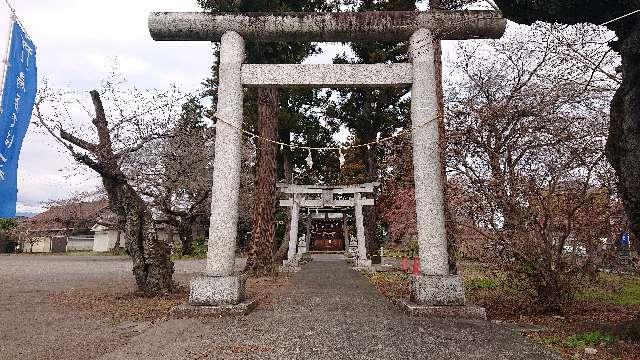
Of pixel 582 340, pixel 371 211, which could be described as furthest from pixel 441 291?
pixel 371 211

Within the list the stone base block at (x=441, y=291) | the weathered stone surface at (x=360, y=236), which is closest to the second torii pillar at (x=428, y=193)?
the stone base block at (x=441, y=291)

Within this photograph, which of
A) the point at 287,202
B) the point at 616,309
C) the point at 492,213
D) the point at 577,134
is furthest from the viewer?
the point at 287,202

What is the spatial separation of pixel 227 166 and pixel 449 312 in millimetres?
3949

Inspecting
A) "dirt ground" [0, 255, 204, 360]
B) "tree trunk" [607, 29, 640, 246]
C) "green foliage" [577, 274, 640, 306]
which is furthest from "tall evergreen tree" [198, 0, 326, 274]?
"tree trunk" [607, 29, 640, 246]

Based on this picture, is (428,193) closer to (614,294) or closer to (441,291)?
(441,291)

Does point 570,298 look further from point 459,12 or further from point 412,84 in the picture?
point 459,12

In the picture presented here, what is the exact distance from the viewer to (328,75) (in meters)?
6.87

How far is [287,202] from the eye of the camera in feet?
61.0

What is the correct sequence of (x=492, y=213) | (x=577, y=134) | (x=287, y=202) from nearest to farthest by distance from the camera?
(x=577, y=134)
(x=492, y=213)
(x=287, y=202)

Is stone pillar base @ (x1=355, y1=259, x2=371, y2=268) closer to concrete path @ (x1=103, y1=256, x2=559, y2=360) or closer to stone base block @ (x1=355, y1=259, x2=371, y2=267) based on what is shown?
stone base block @ (x1=355, y1=259, x2=371, y2=267)

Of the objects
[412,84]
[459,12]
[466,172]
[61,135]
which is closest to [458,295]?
[466,172]

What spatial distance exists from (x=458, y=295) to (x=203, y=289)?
12.3 ft

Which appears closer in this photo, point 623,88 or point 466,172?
point 623,88

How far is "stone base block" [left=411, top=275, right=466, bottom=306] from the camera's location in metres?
6.18
